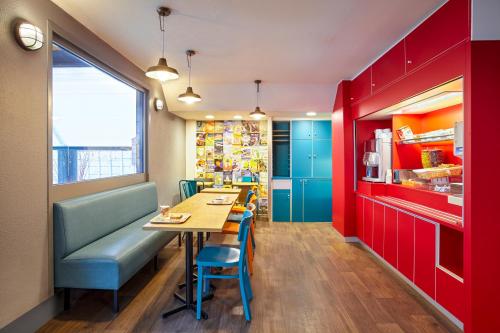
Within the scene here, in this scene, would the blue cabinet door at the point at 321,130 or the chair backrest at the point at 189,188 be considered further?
the blue cabinet door at the point at 321,130

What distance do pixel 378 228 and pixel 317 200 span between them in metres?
2.22

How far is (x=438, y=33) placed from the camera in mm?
2350

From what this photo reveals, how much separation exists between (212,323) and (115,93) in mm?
3148

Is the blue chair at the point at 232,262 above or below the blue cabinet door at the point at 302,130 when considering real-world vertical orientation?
below

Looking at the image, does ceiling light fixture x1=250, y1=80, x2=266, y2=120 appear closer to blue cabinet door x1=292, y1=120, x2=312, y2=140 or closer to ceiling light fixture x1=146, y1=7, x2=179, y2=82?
blue cabinet door x1=292, y1=120, x2=312, y2=140

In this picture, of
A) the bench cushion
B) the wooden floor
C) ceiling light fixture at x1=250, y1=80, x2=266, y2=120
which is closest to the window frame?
the bench cushion

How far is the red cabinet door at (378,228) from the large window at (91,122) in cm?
356

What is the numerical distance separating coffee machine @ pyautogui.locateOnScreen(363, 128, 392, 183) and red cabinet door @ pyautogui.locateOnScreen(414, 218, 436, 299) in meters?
1.27

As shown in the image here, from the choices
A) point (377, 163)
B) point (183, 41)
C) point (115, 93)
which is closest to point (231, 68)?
point (183, 41)

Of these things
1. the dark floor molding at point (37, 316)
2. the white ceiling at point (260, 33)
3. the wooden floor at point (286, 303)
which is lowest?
the wooden floor at point (286, 303)

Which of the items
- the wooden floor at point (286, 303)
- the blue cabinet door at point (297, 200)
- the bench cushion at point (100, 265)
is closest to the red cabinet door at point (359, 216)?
the wooden floor at point (286, 303)

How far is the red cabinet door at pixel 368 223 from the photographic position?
385 cm

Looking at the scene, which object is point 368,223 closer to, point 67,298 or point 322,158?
point 322,158

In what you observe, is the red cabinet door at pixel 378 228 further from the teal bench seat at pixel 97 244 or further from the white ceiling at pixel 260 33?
the teal bench seat at pixel 97 244
